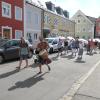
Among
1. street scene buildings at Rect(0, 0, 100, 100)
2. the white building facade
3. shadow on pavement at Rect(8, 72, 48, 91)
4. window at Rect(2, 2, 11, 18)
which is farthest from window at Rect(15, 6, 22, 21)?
shadow on pavement at Rect(8, 72, 48, 91)

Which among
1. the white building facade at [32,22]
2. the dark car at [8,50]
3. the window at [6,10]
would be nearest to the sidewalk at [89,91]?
the dark car at [8,50]

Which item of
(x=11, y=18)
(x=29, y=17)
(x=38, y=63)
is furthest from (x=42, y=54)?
(x=29, y=17)

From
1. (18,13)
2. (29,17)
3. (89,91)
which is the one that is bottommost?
(89,91)

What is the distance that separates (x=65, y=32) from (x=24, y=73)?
43856 mm

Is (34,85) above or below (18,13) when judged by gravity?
below

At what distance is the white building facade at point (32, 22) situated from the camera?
110ft

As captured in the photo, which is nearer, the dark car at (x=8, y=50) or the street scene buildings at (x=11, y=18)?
the dark car at (x=8, y=50)

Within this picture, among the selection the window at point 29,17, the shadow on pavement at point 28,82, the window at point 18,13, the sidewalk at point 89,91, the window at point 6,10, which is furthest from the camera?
the window at point 29,17

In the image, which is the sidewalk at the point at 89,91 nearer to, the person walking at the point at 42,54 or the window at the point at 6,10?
the person walking at the point at 42,54

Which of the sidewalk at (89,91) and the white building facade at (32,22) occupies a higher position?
the white building facade at (32,22)

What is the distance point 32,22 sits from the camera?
117 ft

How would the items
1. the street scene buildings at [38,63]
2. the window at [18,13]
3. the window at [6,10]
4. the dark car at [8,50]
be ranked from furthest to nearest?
the window at [18,13] < the window at [6,10] < the dark car at [8,50] < the street scene buildings at [38,63]

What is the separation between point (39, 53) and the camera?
1232 cm

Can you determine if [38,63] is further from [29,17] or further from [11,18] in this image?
[29,17]
